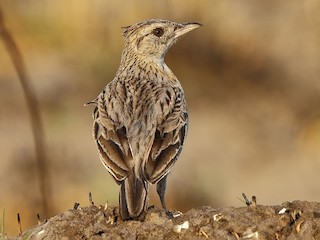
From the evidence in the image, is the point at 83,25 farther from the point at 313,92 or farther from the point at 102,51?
the point at 313,92

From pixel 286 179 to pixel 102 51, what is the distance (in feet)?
8.79

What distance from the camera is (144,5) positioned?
1355cm

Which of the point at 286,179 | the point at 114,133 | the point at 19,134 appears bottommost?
the point at 286,179

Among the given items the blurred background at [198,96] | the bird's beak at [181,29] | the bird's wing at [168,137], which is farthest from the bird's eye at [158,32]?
the blurred background at [198,96]

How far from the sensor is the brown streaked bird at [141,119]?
784cm

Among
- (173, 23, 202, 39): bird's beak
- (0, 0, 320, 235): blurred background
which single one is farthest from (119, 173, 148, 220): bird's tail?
(0, 0, 320, 235): blurred background

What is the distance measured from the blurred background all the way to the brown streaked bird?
2816 mm

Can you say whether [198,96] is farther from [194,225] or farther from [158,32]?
[194,225]

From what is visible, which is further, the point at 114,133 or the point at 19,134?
the point at 19,134

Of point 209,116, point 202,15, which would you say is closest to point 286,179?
point 209,116

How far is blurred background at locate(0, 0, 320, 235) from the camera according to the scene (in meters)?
12.7

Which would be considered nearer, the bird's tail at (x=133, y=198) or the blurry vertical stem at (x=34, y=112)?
the bird's tail at (x=133, y=198)

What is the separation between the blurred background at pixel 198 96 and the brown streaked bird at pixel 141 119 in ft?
9.24

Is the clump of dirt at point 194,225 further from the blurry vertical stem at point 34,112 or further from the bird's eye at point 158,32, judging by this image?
the blurry vertical stem at point 34,112
